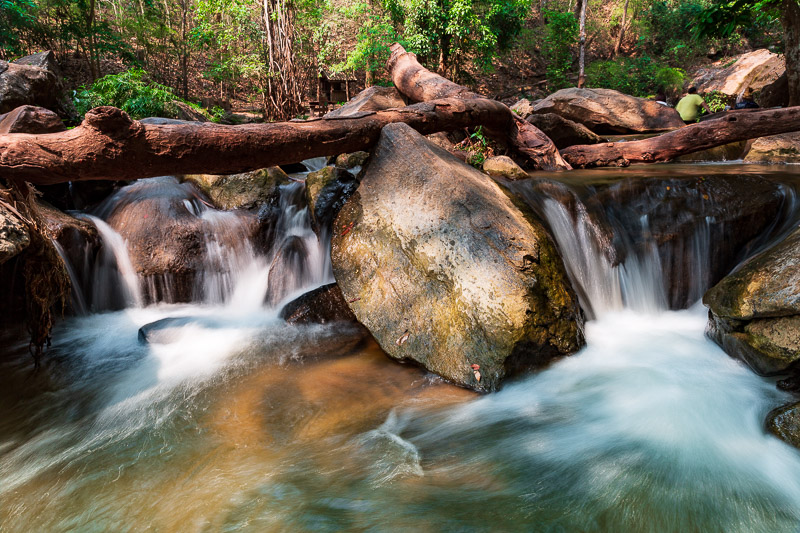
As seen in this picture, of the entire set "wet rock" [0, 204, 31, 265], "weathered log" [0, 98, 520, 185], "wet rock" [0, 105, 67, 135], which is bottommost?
"wet rock" [0, 204, 31, 265]

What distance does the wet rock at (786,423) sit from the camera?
7.47 feet

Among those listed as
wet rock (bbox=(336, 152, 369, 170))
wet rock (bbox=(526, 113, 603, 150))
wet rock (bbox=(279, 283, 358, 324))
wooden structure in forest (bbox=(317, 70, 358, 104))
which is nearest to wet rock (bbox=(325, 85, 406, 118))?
wet rock (bbox=(336, 152, 369, 170))

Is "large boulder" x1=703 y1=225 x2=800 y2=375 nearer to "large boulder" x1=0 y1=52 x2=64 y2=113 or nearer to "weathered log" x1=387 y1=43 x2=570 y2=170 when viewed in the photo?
"weathered log" x1=387 y1=43 x2=570 y2=170

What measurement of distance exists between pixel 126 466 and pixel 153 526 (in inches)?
23.6

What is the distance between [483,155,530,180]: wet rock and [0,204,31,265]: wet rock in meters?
5.04

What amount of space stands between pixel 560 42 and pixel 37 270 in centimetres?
2114

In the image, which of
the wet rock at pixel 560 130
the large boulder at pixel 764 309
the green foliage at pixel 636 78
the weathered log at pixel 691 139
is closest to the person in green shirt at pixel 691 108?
the wet rock at pixel 560 130

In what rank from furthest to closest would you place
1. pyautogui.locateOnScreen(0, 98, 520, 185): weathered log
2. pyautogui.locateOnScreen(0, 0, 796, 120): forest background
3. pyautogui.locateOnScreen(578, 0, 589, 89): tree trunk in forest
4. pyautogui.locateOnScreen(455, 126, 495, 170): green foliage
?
1. pyautogui.locateOnScreen(578, 0, 589, 89): tree trunk in forest
2. pyautogui.locateOnScreen(0, 0, 796, 120): forest background
3. pyautogui.locateOnScreen(455, 126, 495, 170): green foliage
4. pyautogui.locateOnScreen(0, 98, 520, 185): weathered log

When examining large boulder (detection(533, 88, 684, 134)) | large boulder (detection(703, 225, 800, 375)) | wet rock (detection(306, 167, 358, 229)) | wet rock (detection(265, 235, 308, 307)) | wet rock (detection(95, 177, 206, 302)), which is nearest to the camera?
large boulder (detection(703, 225, 800, 375))

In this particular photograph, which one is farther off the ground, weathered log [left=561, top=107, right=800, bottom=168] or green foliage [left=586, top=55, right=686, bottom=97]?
green foliage [left=586, top=55, right=686, bottom=97]

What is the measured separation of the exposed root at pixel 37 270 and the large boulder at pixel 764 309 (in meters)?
4.97

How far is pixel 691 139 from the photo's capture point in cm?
598

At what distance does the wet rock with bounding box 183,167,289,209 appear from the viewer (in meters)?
5.75

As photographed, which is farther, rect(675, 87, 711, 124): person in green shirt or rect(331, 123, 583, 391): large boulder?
rect(675, 87, 711, 124): person in green shirt
